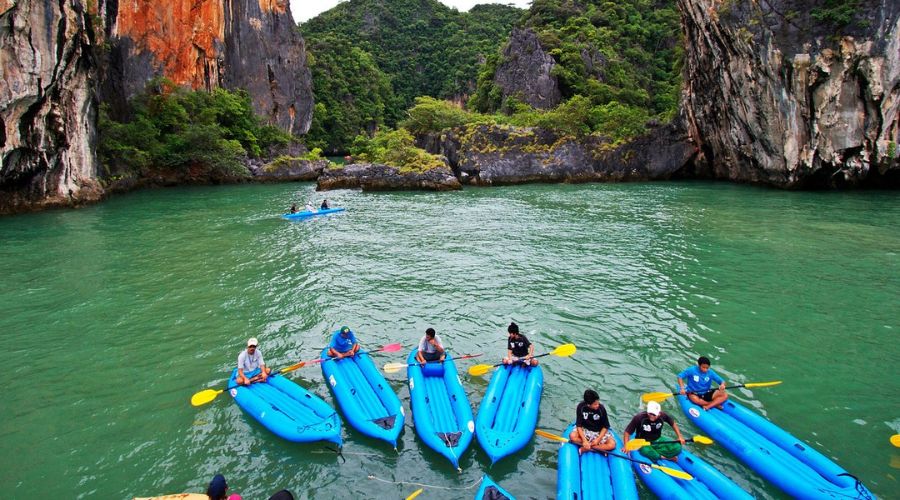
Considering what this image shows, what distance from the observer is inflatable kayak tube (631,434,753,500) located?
5.22 meters

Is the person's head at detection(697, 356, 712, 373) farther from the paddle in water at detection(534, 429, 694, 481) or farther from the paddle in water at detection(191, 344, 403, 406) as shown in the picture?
the paddle in water at detection(191, 344, 403, 406)

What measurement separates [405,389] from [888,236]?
56.9 ft

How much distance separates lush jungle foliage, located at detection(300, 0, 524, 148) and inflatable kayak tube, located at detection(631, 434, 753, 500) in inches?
2430

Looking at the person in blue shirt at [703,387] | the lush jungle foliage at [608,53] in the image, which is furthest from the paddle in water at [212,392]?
the lush jungle foliage at [608,53]

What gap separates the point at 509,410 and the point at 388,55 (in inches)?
3436

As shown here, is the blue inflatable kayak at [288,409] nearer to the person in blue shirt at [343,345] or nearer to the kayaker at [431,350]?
the person in blue shirt at [343,345]

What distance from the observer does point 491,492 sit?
516 cm

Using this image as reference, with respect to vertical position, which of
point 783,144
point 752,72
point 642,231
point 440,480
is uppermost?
point 752,72

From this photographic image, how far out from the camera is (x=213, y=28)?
1656 inches

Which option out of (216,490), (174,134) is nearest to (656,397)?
(216,490)

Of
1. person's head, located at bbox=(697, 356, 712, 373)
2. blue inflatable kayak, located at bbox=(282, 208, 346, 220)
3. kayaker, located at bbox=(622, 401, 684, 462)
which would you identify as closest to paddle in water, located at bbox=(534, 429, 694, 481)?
kayaker, located at bbox=(622, 401, 684, 462)

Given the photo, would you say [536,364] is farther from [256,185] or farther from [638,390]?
[256,185]

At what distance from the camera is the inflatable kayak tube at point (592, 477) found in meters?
5.27

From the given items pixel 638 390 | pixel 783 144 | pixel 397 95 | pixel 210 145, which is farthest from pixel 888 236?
pixel 397 95
